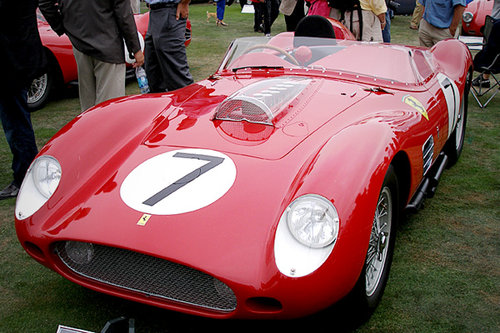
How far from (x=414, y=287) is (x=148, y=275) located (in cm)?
131

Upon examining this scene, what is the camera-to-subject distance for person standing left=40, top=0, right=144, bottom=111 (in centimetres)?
368

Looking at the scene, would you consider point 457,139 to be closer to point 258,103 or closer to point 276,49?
point 276,49

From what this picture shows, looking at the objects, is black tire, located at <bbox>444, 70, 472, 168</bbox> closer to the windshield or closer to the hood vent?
the windshield

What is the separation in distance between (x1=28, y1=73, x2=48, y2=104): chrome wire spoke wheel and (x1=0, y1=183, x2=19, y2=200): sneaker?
7.88 feet

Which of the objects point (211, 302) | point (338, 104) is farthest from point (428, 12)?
point (211, 302)

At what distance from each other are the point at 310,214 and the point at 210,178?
0.47 m

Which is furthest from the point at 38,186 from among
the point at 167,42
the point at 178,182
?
the point at 167,42

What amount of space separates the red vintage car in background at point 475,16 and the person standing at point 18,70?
7359 millimetres

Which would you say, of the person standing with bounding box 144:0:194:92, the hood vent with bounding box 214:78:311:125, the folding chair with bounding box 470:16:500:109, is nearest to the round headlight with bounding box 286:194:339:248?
the hood vent with bounding box 214:78:311:125

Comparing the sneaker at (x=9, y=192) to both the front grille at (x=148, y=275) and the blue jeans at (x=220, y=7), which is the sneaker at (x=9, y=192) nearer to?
the front grille at (x=148, y=275)

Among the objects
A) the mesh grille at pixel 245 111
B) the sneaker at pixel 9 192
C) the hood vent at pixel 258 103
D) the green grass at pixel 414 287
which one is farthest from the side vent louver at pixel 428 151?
the sneaker at pixel 9 192

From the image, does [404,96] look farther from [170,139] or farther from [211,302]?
[211,302]

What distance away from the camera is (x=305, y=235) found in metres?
1.76

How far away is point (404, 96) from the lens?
2.83 metres
